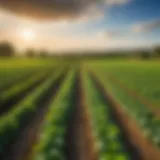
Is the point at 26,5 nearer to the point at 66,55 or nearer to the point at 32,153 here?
the point at 66,55

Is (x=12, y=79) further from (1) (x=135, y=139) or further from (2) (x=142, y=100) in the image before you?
(1) (x=135, y=139)

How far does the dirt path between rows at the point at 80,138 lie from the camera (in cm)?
587

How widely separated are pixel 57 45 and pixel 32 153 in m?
3.27

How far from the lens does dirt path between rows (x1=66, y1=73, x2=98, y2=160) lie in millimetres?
5871

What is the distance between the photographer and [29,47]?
A: 28.8 feet

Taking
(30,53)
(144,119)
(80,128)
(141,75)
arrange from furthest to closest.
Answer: (141,75), (30,53), (144,119), (80,128)

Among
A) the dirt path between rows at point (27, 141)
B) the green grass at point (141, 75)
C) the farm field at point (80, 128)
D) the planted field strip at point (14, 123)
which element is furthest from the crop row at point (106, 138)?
the green grass at point (141, 75)

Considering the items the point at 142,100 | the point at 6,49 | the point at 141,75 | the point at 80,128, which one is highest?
the point at 6,49

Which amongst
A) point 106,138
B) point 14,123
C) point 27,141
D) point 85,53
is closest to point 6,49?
point 85,53

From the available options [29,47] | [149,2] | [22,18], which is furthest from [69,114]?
[149,2]

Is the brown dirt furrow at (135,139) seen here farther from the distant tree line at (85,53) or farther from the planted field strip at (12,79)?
the planted field strip at (12,79)

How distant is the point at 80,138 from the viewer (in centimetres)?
673

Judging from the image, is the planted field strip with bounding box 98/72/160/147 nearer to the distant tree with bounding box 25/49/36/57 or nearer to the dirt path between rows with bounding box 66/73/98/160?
the dirt path between rows with bounding box 66/73/98/160

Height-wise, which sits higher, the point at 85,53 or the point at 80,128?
the point at 85,53
